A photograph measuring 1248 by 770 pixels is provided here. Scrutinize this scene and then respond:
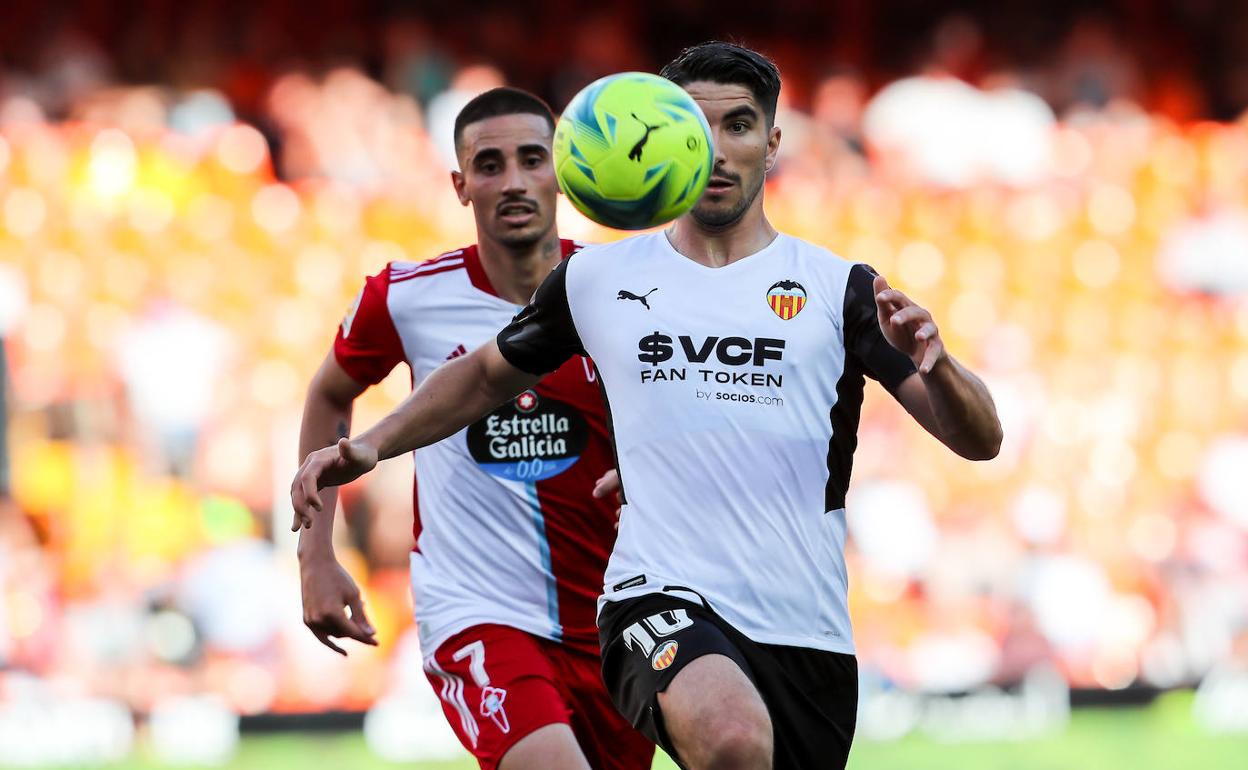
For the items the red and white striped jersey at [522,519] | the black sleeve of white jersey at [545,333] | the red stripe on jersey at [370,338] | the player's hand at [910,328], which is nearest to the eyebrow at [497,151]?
the red stripe on jersey at [370,338]

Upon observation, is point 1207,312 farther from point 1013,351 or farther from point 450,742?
point 450,742

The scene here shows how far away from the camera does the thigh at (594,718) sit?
5398 mm

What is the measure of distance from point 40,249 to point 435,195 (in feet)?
8.85

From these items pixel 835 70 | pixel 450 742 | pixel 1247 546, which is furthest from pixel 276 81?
pixel 1247 546

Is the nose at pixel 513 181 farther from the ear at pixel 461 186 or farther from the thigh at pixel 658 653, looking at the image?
the thigh at pixel 658 653

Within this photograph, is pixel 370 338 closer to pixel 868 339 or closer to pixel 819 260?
pixel 819 260

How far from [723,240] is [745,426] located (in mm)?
520

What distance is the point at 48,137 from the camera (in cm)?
1227

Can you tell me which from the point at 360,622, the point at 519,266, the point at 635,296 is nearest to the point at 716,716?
the point at 635,296

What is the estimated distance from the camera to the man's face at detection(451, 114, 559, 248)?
5641mm

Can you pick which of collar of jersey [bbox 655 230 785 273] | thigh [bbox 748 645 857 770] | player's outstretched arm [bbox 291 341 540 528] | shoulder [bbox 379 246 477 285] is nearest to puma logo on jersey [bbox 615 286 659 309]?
collar of jersey [bbox 655 230 785 273]

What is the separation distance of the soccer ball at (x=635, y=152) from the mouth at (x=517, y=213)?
1.33 m

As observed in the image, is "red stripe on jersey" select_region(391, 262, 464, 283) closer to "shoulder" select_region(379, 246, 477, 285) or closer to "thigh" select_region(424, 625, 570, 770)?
"shoulder" select_region(379, 246, 477, 285)

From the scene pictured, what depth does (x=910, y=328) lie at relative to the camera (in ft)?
13.2
